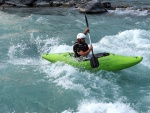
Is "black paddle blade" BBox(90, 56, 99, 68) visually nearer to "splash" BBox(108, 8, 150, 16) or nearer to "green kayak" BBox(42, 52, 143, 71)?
"green kayak" BBox(42, 52, 143, 71)

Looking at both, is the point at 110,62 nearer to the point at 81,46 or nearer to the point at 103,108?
the point at 81,46

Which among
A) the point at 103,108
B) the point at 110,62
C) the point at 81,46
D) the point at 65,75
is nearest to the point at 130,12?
the point at 110,62

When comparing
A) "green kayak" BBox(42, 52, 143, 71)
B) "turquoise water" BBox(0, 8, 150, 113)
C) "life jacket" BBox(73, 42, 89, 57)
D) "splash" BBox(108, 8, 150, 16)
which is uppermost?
"life jacket" BBox(73, 42, 89, 57)

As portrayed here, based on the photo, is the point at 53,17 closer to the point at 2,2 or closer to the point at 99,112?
the point at 2,2

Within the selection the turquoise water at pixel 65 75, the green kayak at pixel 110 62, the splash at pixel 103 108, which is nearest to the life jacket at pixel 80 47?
the green kayak at pixel 110 62

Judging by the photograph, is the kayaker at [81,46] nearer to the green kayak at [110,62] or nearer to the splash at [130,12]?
the green kayak at [110,62]

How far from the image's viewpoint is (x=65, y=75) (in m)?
8.12

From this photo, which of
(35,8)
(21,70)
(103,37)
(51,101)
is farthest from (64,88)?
(35,8)

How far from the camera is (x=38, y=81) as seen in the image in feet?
26.2

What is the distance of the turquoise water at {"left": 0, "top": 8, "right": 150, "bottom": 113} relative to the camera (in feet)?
22.2

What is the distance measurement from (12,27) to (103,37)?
4.82 meters

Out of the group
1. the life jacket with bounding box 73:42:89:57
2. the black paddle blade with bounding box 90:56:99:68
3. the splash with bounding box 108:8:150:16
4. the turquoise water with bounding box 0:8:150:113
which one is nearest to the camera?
the turquoise water with bounding box 0:8:150:113

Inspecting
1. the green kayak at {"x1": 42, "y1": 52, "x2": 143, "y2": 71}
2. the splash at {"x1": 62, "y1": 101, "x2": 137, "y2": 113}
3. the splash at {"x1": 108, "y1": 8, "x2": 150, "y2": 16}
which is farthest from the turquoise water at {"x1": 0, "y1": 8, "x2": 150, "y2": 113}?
the splash at {"x1": 108, "y1": 8, "x2": 150, "y2": 16}

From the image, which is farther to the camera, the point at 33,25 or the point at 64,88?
the point at 33,25
